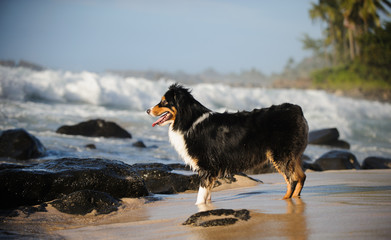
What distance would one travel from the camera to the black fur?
5.32 meters

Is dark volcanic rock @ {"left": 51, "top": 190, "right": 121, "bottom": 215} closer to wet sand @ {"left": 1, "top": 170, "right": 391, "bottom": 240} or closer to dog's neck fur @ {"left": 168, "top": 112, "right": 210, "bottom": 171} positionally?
wet sand @ {"left": 1, "top": 170, "right": 391, "bottom": 240}

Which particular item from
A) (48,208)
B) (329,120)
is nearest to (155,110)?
(48,208)

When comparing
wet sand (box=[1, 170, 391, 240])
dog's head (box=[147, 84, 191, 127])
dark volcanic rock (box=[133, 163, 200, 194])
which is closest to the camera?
wet sand (box=[1, 170, 391, 240])

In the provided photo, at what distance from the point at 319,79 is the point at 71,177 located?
59027 mm

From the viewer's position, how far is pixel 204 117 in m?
5.53

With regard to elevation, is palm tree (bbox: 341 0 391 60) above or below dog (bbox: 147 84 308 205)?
above

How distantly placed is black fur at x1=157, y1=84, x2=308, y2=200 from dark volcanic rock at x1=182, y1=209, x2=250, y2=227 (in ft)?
3.95

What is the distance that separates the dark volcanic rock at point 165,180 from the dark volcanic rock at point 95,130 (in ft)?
24.8

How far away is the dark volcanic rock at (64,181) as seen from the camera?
17.6ft

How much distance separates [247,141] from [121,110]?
20.0 metres

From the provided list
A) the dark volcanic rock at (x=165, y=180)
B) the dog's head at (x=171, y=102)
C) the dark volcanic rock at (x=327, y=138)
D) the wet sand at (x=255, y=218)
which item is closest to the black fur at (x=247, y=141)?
the dog's head at (x=171, y=102)

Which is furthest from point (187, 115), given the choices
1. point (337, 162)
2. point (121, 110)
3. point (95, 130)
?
point (121, 110)

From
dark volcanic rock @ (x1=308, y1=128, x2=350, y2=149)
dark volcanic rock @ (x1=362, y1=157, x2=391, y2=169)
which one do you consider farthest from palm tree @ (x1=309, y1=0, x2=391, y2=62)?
dark volcanic rock @ (x1=362, y1=157, x2=391, y2=169)

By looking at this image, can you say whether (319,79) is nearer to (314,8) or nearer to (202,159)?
(314,8)
